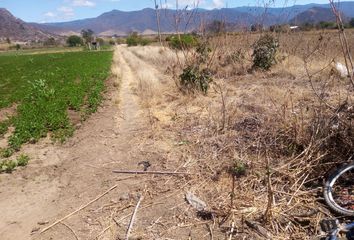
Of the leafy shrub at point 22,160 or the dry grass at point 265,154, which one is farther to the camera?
the leafy shrub at point 22,160

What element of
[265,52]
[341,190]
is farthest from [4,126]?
[265,52]

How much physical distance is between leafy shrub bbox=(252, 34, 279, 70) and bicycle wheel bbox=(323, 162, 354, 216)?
931cm

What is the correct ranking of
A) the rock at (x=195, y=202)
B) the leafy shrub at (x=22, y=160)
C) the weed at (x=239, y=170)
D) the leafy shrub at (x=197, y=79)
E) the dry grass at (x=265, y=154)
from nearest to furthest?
the dry grass at (x=265, y=154) < the rock at (x=195, y=202) < the weed at (x=239, y=170) < the leafy shrub at (x=22, y=160) < the leafy shrub at (x=197, y=79)

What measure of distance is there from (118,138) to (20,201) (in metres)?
2.93

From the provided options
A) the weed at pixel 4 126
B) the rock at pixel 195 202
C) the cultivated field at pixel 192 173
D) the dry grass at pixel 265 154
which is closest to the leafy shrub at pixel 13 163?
the cultivated field at pixel 192 173

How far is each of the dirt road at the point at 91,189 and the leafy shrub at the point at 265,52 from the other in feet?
22.6

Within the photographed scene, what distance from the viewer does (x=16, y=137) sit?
8391 mm

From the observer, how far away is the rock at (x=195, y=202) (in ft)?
16.0

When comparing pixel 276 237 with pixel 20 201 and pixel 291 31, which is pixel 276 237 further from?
pixel 291 31

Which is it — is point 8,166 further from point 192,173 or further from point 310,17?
point 310,17

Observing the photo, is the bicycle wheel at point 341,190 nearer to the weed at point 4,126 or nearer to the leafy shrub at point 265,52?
the weed at point 4,126

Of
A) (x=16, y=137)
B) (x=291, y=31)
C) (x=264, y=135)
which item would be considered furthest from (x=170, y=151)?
(x=291, y=31)

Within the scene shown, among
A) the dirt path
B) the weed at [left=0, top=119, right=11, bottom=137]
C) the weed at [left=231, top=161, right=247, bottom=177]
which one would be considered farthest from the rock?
the weed at [left=0, top=119, right=11, bottom=137]

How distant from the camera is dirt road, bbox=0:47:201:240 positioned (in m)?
4.70
